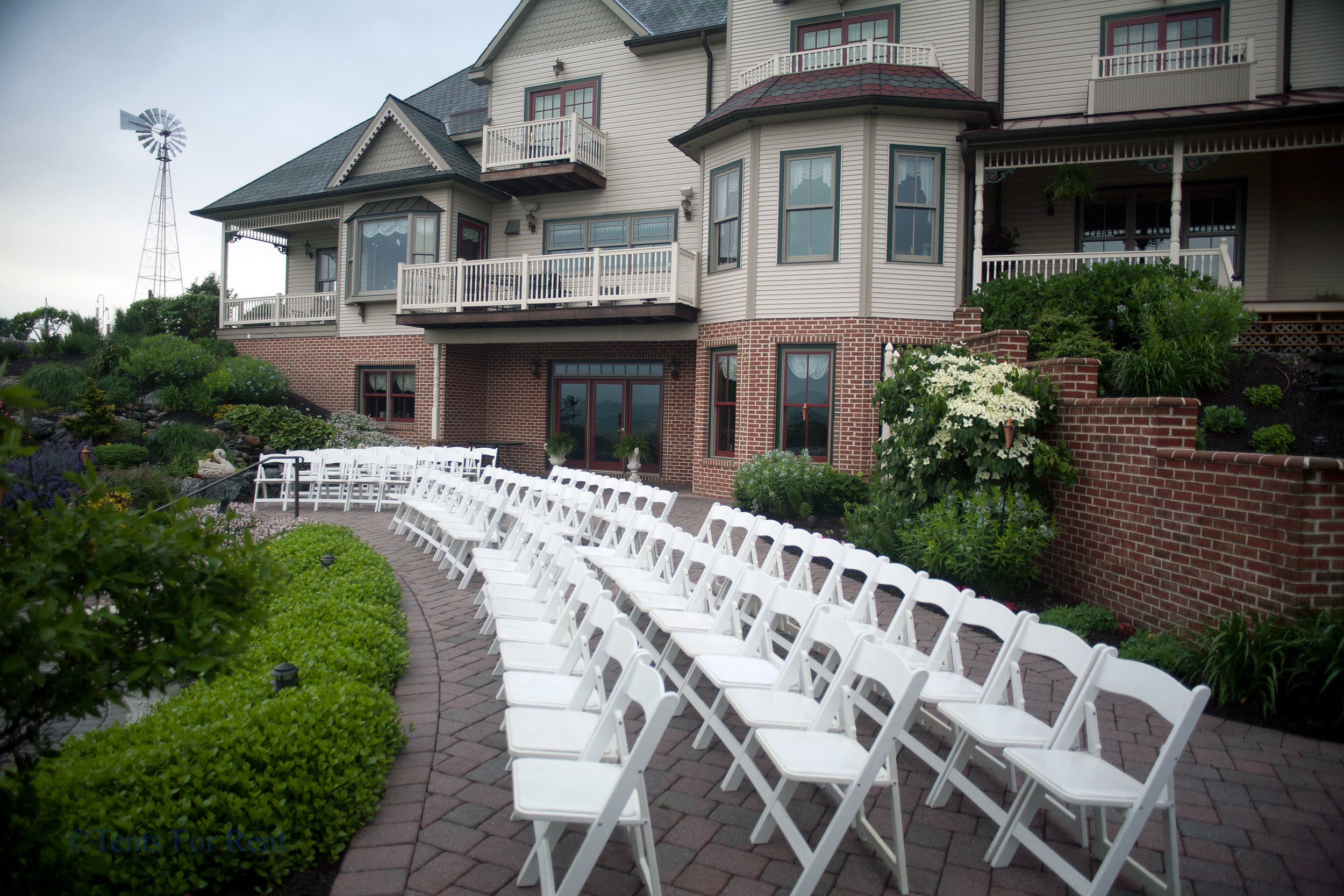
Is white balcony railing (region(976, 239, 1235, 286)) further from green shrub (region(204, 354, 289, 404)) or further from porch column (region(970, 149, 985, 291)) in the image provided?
green shrub (region(204, 354, 289, 404))

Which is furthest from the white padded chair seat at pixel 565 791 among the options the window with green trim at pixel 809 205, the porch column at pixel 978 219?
the window with green trim at pixel 809 205

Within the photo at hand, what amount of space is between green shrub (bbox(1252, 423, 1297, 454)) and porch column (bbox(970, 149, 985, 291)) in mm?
5571

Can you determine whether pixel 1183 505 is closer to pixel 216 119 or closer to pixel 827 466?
pixel 827 466

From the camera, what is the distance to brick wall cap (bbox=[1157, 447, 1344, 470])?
181 inches

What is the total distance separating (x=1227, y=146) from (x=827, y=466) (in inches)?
324

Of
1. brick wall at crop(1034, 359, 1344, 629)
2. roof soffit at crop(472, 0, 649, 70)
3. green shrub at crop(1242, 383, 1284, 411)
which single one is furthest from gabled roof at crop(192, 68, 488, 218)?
green shrub at crop(1242, 383, 1284, 411)

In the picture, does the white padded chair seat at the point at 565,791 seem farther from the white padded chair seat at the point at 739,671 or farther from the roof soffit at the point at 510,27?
the roof soffit at the point at 510,27

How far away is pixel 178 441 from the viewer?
14.0 m

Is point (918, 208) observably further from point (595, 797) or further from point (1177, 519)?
point (595, 797)

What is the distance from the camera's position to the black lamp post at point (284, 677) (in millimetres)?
3699

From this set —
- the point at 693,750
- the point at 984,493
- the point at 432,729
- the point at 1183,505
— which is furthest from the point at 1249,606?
the point at 432,729

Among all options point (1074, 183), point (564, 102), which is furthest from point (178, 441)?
point (1074, 183)

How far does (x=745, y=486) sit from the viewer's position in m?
11.2

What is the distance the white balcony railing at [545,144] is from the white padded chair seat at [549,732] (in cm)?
1464
